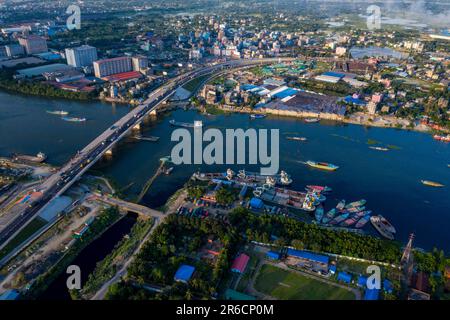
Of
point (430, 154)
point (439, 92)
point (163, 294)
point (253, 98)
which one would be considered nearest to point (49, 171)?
point (163, 294)

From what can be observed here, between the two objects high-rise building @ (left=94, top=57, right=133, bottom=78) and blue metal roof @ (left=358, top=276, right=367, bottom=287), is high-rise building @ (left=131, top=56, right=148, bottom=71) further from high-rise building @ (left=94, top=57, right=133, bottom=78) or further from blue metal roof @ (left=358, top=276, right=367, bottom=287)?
blue metal roof @ (left=358, top=276, right=367, bottom=287)

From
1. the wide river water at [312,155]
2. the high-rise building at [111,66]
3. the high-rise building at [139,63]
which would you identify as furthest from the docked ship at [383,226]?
the high-rise building at [111,66]

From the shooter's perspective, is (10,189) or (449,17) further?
(449,17)

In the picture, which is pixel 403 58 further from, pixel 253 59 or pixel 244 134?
pixel 244 134

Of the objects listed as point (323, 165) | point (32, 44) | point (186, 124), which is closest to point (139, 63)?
point (186, 124)

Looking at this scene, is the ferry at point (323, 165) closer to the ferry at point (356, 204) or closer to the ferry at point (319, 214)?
the ferry at point (356, 204)

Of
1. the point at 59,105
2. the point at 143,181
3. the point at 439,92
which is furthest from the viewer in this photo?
the point at 439,92

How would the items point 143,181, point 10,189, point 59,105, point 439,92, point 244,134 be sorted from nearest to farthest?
point 10,189, point 143,181, point 244,134, point 59,105, point 439,92
